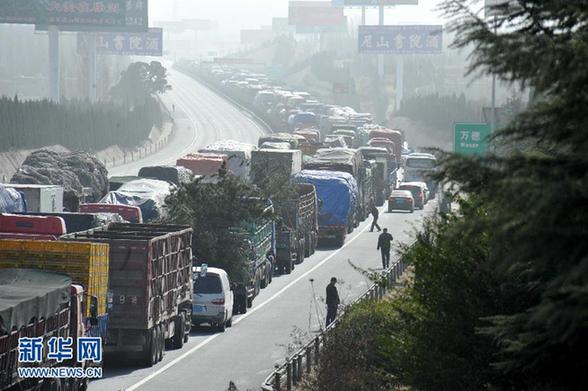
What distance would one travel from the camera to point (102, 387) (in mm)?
25938

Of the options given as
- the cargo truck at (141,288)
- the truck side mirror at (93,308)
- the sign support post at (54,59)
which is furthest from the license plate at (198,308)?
the sign support post at (54,59)

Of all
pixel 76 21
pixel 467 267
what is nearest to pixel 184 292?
pixel 467 267

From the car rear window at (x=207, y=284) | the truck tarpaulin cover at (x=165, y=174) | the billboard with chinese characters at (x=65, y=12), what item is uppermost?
the billboard with chinese characters at (x=65, y=12)

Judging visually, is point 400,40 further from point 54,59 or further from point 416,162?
point 416,162

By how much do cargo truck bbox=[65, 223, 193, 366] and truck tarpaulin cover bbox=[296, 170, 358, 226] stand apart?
2450 centimetres

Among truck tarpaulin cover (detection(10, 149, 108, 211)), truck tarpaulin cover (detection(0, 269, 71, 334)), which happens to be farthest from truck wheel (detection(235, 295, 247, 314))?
truck tarpaulin cover (detection(0, 269, 71, 334))

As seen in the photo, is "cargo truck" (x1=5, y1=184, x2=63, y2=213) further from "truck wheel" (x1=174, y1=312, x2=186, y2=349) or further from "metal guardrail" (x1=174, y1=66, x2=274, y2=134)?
"metal guardrail" (x1=174, y1=66, x2=274, y2=134)

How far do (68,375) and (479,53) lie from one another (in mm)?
13812

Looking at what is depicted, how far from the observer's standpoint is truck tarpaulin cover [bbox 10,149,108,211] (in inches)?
1989

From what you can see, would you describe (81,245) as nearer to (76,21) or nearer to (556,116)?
(556,116)

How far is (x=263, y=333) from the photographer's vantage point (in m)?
34.7

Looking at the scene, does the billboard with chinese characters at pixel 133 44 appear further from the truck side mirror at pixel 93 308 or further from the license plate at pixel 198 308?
the truck side mirror at pixel 93 308

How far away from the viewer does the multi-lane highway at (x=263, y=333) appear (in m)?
27.2

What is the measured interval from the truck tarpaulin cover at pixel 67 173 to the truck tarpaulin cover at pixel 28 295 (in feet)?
82.0
